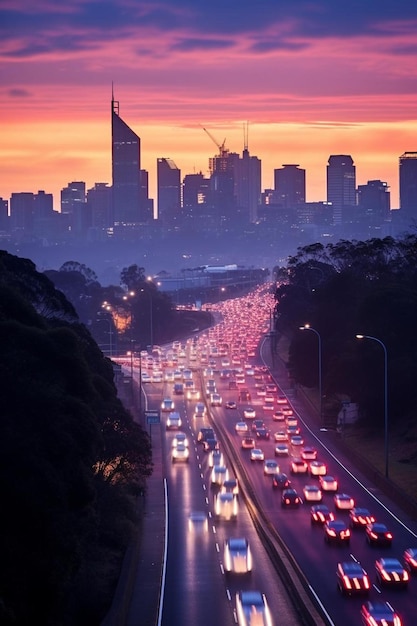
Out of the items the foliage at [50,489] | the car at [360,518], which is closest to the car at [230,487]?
the car at [360,518]

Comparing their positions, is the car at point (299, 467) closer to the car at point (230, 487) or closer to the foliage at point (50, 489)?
the car at point (230, 487)

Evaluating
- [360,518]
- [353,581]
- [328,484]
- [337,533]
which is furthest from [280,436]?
[353,581]

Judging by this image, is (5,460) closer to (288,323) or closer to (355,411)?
(355,411)

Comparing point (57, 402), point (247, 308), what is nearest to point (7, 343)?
point (57, 402)

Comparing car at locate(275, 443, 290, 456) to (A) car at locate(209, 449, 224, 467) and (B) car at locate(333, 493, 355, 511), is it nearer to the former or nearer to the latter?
(A) car at locate(209, 449, 224, 467)

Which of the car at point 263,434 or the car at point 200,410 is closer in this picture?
the car at point 263,434

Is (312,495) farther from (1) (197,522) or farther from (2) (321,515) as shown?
(1) (197,522)
